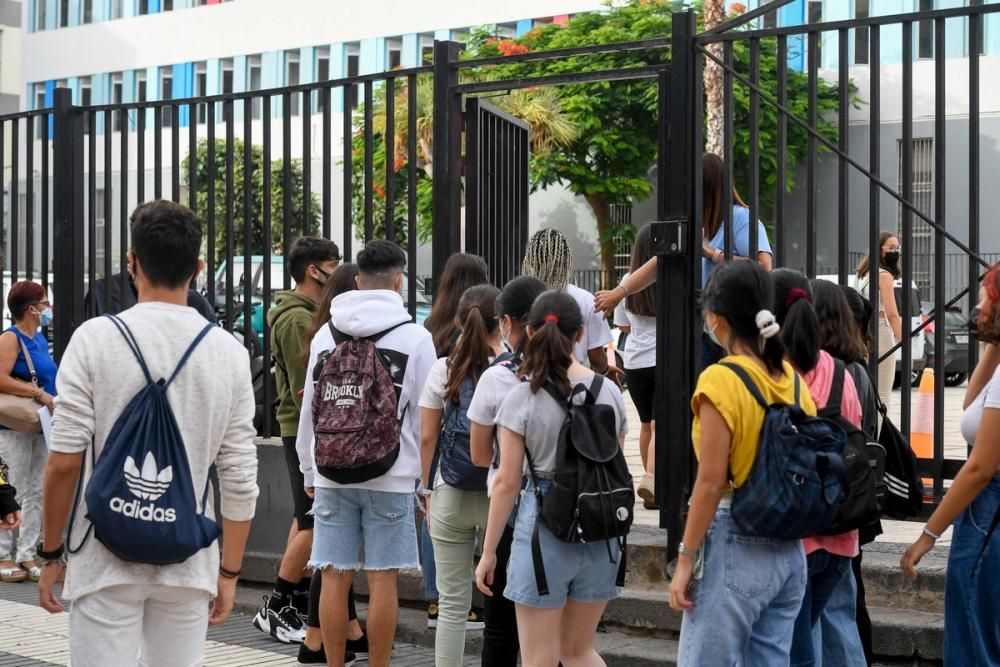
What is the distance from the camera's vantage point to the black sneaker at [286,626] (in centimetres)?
725

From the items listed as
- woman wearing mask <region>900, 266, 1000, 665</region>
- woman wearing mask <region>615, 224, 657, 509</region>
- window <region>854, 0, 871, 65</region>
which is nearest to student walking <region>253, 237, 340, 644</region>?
woman wearing mask <region>615, 224, 657, 509</region>

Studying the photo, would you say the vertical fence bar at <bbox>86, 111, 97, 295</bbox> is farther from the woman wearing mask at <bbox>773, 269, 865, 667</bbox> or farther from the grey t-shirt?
the woman wearing mask at <bbox>773, 269, 865, 667</bbox>

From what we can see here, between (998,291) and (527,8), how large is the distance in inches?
1546

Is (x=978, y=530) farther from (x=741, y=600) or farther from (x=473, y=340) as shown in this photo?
(x=473, y=340)

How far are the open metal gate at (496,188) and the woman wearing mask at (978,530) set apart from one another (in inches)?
139

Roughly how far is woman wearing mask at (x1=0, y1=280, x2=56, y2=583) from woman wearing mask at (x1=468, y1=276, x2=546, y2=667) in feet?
14.2

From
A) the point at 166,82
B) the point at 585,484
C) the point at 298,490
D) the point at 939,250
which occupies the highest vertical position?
the point at 166,82

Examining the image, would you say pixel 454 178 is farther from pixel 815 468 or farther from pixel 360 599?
pixel 815 468

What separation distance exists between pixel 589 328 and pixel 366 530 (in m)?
2.23

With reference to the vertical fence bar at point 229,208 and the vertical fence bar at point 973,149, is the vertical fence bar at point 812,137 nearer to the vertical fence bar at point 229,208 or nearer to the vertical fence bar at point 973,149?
the vertical fence bar at point 973,149

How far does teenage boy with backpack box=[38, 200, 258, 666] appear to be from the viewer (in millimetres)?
4016

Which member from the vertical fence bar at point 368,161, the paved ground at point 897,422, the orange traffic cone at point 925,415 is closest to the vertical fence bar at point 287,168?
the vertical fence bar at point 368,161

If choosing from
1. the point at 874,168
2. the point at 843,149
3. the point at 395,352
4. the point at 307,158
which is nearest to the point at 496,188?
the point at 307,158

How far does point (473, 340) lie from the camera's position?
5.91 m
